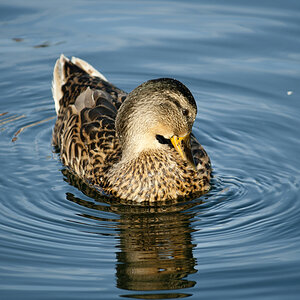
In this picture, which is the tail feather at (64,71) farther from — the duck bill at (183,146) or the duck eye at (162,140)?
the duck bill at (183,146)

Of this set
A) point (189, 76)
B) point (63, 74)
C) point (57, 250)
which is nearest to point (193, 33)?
point (189, 76)

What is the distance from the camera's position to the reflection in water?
6.28 meters

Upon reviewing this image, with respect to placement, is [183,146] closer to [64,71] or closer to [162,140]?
[162,140]

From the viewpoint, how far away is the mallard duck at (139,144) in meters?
7.45

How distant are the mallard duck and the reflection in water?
246 mm

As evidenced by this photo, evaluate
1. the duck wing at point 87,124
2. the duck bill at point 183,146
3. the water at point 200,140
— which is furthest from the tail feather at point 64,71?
the duck bill at point 183,146

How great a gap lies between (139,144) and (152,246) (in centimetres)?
142

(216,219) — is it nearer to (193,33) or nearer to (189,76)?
(189,76)

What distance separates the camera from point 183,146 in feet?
25.3

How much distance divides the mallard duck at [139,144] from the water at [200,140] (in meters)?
0.24

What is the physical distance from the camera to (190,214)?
7.55 meters

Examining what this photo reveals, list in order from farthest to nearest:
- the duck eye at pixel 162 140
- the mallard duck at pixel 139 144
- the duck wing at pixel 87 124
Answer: the duck wing at pixel 87 124, the duck eye at pixel 162 140, the mallard duck at pixel 139 144

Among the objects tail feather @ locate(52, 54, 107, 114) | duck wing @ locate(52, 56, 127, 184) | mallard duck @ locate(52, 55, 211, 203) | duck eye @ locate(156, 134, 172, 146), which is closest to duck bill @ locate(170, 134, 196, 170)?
mallard duck @ locate(52, 55, 211, 203)

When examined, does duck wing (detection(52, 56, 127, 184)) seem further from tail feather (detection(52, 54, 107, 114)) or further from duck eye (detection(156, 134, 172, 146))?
duck eye (detection(156, 134, 172, 146))
